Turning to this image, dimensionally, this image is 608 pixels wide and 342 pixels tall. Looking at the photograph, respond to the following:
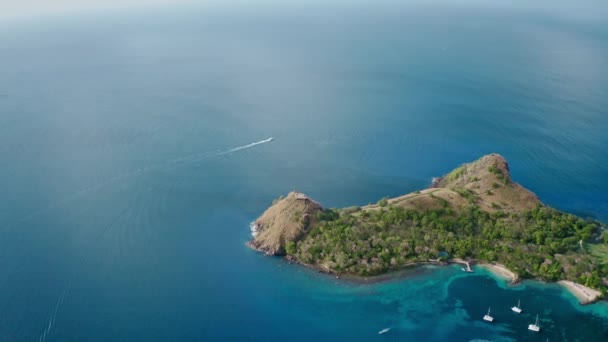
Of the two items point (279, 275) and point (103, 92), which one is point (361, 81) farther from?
point (279, 275)

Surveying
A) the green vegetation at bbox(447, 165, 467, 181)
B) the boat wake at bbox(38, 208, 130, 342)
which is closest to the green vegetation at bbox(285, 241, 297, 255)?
the boat wake at bbox(38, 208, 130, 342)

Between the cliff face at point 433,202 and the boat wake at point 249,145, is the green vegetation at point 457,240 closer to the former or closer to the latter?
the cliff face at point 433,202

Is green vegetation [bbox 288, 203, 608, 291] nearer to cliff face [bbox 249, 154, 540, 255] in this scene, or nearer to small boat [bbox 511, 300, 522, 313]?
cliff face [bbox 249, 154, 540, 255]

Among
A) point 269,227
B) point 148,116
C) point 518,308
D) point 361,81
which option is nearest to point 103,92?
point 148,116

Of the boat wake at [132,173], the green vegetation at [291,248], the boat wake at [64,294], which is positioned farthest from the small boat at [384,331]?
the boat wake at [132,173]

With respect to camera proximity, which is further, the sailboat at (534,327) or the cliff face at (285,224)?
the cliff face at (285,224)

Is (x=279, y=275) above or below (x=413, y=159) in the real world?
below
